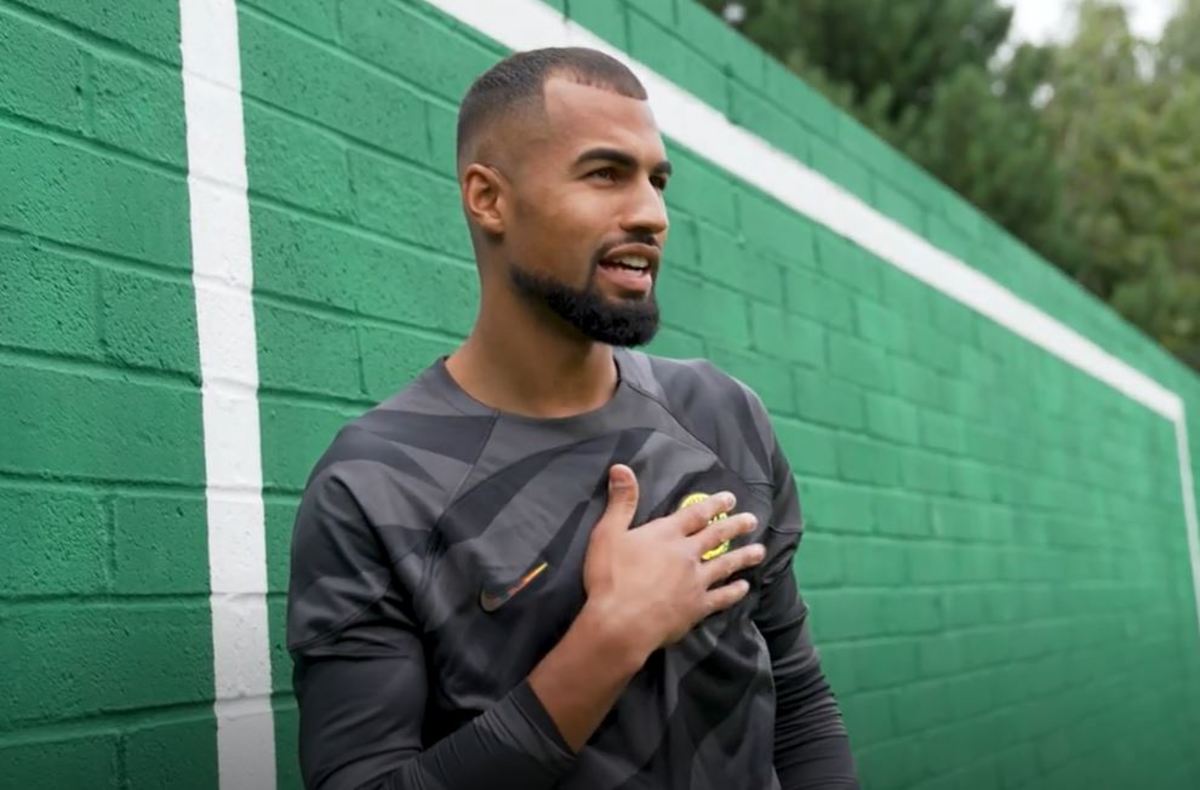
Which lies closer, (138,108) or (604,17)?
(138,108)

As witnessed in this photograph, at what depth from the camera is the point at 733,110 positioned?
5359mm

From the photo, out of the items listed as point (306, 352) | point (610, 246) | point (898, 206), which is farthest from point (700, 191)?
point (610, 246)

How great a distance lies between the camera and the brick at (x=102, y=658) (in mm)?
2500

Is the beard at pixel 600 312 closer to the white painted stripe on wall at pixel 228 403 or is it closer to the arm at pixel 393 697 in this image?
the arm at pixel 393 697

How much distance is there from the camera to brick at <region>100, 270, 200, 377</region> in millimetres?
2713

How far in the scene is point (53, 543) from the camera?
2.56 m

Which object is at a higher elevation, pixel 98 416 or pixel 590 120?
pixel 590 120

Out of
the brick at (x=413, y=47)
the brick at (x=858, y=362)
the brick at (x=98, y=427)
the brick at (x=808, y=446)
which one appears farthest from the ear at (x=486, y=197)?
the brick at (x=858, y=362)

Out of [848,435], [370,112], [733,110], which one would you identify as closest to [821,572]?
[848,435]

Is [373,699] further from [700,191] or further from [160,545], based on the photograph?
[700,191]

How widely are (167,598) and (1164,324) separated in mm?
26443

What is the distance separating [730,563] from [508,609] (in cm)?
29

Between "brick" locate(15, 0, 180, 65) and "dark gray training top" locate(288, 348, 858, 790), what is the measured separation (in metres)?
0.84

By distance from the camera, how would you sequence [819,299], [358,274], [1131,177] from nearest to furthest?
[358,274], [819,299], [1131,177]
